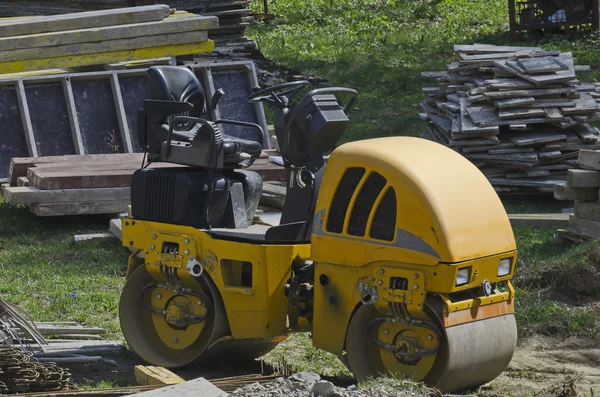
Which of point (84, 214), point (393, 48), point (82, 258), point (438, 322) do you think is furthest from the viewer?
point (393, 48)

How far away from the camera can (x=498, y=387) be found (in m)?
6.86

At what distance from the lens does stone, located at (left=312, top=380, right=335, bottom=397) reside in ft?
17.6

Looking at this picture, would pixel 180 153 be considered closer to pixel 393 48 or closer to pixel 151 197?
pixel 151 197

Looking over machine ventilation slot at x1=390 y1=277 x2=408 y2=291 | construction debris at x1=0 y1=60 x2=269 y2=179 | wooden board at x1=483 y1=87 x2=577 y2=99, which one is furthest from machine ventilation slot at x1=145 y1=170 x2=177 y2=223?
wooden board at x1=483 y1=87 x2=577 y2=99

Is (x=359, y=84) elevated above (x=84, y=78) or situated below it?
below

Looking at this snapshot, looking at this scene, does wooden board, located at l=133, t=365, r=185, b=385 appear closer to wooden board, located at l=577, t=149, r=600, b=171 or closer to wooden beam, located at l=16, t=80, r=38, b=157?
wooden board, located at l=577, t=149, r=600, b=171

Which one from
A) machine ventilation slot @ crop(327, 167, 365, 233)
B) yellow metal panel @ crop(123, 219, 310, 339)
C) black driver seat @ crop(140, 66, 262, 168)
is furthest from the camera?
black driver seat @ crop(140, 66, 262, 168)

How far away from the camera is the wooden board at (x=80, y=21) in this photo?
14094mm

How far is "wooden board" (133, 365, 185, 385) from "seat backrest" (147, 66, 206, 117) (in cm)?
199

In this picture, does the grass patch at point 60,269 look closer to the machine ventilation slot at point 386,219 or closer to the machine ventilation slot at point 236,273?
the machine ventilation slot at point 236,273

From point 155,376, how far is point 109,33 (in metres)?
8.59

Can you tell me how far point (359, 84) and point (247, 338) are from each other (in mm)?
12138

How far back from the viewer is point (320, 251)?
6523 mm

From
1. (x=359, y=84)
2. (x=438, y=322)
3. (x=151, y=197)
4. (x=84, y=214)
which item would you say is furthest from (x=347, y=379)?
(x=359, y=84)
